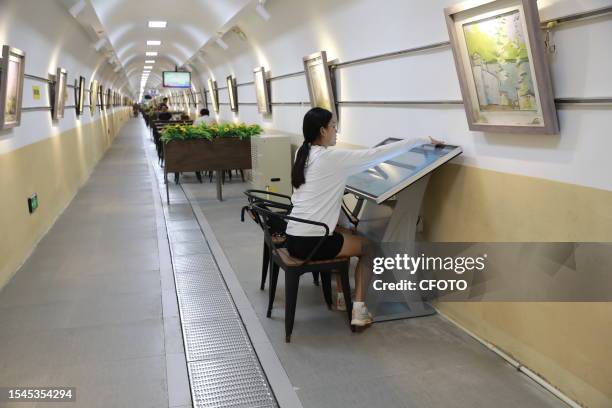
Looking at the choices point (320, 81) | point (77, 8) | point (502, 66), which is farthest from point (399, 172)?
point (77, 8)

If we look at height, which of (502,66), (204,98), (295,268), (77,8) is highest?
(204,98)

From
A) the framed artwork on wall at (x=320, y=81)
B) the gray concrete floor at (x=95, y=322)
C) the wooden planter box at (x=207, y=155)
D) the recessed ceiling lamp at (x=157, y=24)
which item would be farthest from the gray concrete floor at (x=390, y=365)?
the recessed ceiling lamp at (x=157, y=24)

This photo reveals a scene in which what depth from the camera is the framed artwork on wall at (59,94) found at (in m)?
6.83

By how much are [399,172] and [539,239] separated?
3.24 feet

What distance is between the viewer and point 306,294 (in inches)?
154

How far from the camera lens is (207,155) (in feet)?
Result: 24.2

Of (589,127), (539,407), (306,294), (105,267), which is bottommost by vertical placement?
(539,407)

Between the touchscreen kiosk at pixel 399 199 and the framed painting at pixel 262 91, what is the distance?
5105 mm

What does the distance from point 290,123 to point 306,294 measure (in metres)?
4.05

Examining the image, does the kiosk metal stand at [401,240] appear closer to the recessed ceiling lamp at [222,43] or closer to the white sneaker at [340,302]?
the white sneaker at [340,302]

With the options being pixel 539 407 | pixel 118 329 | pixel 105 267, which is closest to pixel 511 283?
pixel 539 407

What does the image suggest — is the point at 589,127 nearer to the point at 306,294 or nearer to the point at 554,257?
the point at 554,257

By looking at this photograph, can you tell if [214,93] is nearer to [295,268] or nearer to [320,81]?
[320,81]

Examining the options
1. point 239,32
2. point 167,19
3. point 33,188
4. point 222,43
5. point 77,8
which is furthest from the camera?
point 167,19
